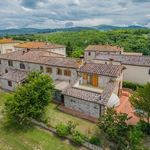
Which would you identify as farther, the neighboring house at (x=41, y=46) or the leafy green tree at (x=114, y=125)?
the neighboring house at (x=41, y=46)

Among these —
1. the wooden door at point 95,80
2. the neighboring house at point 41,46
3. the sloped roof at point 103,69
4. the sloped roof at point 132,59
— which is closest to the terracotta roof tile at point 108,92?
the sloped roof at point 103,69

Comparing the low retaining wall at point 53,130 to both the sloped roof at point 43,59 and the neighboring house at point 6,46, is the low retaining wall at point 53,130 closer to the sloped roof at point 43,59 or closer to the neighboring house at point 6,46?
the sloped roof at point 43,59

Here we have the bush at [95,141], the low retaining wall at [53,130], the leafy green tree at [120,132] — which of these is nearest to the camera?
the leafy green tree at [120,132]

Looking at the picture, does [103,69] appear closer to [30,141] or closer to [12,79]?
[30,141]

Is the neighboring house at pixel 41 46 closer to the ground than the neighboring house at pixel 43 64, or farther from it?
farther from it

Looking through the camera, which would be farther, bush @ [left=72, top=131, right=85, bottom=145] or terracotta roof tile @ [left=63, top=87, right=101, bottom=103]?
terracotta roof tile @ [left=63, top=87, right=101, bottom=103]

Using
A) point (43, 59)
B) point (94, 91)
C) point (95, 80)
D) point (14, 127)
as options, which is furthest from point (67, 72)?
point (14, 127)

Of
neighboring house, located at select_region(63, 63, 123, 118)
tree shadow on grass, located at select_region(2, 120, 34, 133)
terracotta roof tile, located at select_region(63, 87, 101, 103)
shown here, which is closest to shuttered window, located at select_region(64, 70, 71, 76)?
neighboring house, located at select_region(63, 63, 123, 118)

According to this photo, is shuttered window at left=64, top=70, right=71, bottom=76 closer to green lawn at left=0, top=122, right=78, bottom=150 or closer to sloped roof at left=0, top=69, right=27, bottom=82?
sloped roof at left=0, top=69, right=27, bottom=82
